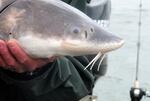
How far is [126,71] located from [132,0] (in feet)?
13.7

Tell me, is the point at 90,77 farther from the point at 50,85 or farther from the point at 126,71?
the point at 126,71

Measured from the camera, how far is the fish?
1670mm

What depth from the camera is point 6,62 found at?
1893mm

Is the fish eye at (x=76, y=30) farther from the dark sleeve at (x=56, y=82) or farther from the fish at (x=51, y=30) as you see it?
the dark sleeve at (x=56, y=82)

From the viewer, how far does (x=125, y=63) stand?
5.23 meters

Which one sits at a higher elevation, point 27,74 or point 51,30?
point 51,30

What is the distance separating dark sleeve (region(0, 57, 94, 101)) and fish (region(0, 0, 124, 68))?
1.20ft

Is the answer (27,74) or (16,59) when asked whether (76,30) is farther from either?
(27,74)

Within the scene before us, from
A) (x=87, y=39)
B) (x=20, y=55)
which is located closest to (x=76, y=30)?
(x=87, y=39)

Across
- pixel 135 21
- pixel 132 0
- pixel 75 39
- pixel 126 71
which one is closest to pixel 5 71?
pixel 75 39

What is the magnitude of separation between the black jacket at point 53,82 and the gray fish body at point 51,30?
0.40m

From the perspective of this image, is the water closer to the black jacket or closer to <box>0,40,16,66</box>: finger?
the black jacket

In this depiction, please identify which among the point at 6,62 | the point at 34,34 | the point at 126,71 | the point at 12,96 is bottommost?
the point at 126,71

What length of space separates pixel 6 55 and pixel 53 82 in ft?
1.40
